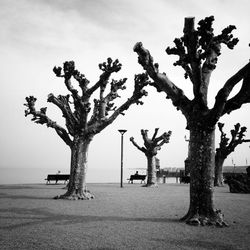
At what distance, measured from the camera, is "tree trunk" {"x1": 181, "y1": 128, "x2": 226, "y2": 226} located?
7.42m

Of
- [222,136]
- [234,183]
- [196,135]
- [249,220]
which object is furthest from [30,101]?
[222,136]

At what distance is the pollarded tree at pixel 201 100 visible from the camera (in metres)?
7.42

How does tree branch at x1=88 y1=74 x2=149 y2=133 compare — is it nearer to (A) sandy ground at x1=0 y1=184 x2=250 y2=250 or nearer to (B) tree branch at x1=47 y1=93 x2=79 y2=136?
(B) tree branch at x1=47 y1=93 x2=79 y2=136

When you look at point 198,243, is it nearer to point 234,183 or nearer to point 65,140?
point 65,140

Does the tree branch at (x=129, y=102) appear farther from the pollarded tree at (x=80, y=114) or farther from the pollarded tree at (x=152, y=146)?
the pollarded tree at (x=152, y=146)

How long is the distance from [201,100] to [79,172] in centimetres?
851

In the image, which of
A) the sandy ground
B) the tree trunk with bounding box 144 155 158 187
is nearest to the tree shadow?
the sandy ground

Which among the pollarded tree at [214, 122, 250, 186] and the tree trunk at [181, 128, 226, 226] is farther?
the pollarded tree at [214, 122, 250, 186]

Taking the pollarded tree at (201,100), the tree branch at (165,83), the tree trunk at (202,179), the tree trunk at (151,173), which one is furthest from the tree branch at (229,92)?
the tree trunk at (151,173)

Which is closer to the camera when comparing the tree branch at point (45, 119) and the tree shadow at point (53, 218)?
the tree shadow at point (53, 218)

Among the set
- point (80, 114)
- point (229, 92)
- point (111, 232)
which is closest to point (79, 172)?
point (80, 114)

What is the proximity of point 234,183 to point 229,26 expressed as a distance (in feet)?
45.4

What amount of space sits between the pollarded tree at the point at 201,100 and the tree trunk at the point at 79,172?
23.7ft

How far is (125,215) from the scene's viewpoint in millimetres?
8594
